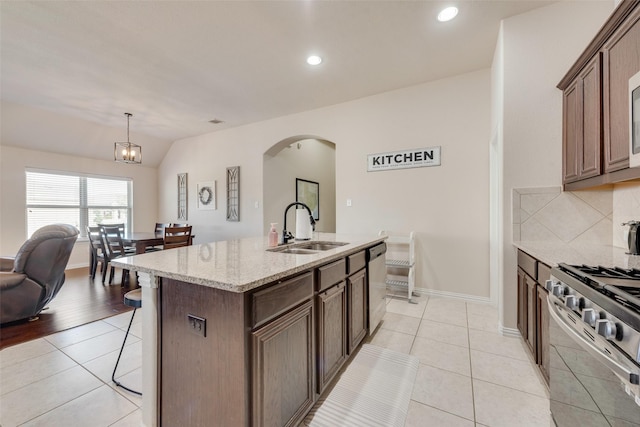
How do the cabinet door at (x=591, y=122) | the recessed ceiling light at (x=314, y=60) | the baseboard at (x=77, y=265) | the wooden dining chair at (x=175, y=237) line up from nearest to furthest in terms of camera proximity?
the cabinet door at (x=591, y=122)
the recessed ceiling light at (x=314, y=60)
the wooden dining chair at (x=175, y=237)
the baseboard at (x=77, y=265)

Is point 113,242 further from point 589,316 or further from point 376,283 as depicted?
point 589,316

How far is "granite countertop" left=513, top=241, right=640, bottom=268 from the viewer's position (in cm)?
143

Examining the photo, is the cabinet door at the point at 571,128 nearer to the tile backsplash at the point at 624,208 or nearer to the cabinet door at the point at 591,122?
the cabinet door at the point at 591,122

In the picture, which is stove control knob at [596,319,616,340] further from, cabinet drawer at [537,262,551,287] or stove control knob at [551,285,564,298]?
cabinet drawer at [537,262,551,287]

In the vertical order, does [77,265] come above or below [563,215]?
below

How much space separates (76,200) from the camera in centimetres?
543

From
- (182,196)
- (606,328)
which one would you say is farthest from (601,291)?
(182,196)

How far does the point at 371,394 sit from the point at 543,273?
132cm

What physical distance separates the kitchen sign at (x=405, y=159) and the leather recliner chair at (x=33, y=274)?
382 cm

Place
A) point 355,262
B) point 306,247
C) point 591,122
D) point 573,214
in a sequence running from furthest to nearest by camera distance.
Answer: point 306,247 < point 573,214 < point 355,262 < point 591,122

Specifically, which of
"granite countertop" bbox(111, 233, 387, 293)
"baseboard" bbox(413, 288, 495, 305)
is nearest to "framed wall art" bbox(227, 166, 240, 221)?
"granite countertop" bbox(111, 233, 387, 293)

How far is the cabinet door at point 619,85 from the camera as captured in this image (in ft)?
4.50

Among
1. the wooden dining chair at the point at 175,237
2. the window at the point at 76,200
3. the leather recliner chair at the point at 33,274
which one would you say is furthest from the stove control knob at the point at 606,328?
the window at the point at 76,200

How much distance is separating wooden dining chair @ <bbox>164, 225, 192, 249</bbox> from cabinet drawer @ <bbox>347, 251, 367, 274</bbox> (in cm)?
303
